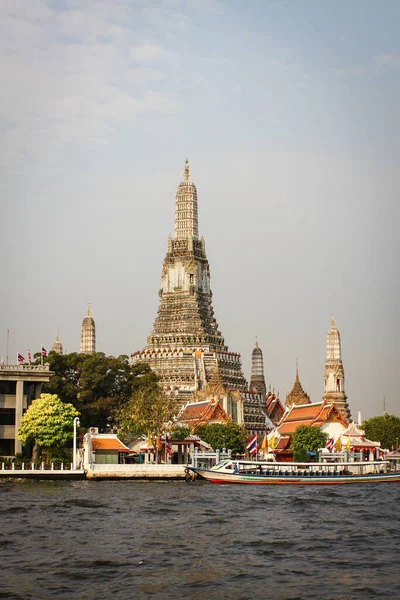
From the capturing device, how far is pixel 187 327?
417 ft

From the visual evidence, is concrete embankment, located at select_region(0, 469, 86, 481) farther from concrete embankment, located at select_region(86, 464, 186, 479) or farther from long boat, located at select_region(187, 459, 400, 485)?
long boat, located at select_region(187, 459, 400, 485)

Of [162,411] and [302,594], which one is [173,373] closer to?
[162,411]

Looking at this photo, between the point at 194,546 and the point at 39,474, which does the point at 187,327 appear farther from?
the point at 194,546

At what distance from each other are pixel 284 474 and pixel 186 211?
61.8 m

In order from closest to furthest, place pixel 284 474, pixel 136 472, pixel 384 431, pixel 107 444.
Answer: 1. pixel 136 472
2. pixel 284 474
3. pixel 107 444
4. pixel 384 431

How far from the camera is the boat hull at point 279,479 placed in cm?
7388

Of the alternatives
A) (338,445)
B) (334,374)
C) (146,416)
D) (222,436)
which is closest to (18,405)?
(146,416)

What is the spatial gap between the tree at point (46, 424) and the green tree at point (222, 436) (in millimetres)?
15388

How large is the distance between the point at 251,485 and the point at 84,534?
3297cm

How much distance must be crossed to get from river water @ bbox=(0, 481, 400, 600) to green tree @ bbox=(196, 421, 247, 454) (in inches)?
1065

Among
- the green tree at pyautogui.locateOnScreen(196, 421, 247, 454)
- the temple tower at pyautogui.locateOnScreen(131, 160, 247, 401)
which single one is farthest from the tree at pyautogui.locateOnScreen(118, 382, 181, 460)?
the temple tower at pyautogui.locateOnScreen(131, 160, 247, 401)

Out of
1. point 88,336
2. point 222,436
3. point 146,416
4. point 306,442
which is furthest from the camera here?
point 88,336

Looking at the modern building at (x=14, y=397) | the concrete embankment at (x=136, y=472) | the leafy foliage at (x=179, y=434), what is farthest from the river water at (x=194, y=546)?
the leafy foliage at (x=179, y=434)

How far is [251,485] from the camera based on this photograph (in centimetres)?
7319
